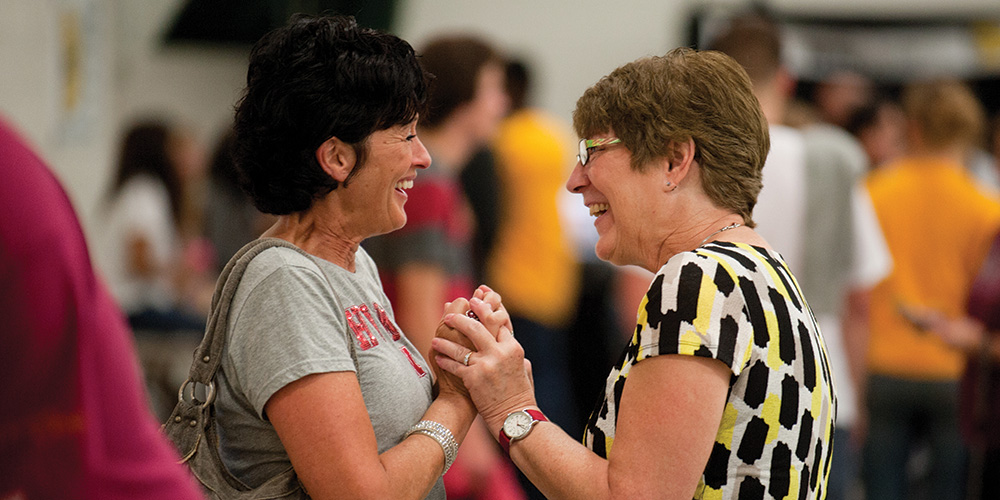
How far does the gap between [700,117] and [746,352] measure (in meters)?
0.37

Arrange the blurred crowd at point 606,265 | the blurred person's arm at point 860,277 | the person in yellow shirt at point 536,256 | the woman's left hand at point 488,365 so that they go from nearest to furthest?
the woman's left hand at point 488,365
the blurred crowd at point 606,265
the blurred person's arm at point 860,277
the person in yellow shirt at point 536,256

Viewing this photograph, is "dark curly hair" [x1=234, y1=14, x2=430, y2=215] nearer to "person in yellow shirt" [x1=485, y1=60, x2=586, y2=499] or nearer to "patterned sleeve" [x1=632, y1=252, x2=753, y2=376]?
"patterned sleeve" [x1=632, y1=252, x2=753, y2=376]

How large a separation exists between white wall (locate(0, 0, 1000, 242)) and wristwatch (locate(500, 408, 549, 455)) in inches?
50.2

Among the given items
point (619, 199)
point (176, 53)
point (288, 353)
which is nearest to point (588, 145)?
point (619, 199)

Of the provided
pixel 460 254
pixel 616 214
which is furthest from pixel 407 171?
pixel 460 254

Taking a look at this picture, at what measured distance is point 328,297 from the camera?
1.45 m

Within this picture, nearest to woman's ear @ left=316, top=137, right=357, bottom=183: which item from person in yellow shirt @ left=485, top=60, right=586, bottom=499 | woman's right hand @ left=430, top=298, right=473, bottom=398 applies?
woman's right hand @ left=430, top=298, right=473, bottom=398

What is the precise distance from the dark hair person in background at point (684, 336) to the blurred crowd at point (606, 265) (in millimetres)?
860

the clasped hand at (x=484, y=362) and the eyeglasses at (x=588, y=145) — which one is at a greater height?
the eyeglasses at (x=588, y=145)

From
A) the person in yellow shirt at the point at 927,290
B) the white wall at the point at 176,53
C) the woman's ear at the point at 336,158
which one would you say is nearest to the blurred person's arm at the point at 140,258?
the white wall at the point at 176,53

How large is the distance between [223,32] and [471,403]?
217 inches

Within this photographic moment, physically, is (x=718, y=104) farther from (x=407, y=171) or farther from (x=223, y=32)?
(x=223, y=32)

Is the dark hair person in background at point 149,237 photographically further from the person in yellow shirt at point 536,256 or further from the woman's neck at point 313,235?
the woman's neck at point 313,235

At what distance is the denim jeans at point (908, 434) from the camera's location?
13.4ft
